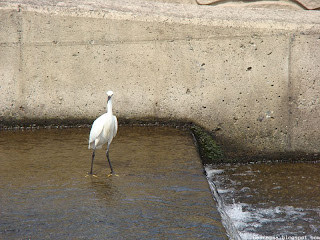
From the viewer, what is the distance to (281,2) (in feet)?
20.3

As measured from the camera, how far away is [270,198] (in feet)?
16.2

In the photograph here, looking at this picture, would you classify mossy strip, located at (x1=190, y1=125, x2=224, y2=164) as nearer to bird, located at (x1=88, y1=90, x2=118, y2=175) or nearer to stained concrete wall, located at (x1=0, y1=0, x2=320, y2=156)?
stained concrete wall, located at (x1=0, y1=0, x2=320, y2=156)

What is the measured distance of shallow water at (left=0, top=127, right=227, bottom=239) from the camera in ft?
11.1

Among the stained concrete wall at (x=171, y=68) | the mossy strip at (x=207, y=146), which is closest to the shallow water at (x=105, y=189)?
the mossy strip at (x=207, y=146)

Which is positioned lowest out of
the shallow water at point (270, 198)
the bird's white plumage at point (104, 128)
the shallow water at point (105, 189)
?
the shallow water at point (270, 198)

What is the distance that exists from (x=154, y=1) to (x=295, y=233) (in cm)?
316

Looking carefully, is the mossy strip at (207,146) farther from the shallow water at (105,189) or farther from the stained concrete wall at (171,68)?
the shallow water at (105,189)

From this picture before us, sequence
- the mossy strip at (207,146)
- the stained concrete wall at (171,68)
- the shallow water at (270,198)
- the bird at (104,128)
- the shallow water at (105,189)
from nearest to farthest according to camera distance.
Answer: the shallow water at (105,189), the shallow water at (270,198), the bird at (104,128), the stained concrete wall at (171,68), the mossy strip at (207,146)

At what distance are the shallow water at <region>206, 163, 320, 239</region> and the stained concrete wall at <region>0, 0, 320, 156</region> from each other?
32 cm

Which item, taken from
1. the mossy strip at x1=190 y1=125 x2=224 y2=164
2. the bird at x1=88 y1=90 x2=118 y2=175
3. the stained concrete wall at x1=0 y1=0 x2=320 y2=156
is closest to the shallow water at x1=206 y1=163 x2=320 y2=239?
the mossy strip at x1=190 y1=125 x2=224 y2=164

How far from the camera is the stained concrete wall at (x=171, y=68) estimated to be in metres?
5.68

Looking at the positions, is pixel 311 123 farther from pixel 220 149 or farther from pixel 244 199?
pixel 244 199

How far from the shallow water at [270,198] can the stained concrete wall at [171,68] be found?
32cm

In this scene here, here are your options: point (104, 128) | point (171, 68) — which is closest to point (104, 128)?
point (104, 128)
